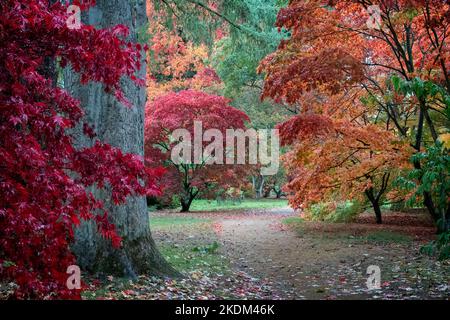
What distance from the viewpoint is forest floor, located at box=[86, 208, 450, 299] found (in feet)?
18.8

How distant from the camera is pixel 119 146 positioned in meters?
6.05

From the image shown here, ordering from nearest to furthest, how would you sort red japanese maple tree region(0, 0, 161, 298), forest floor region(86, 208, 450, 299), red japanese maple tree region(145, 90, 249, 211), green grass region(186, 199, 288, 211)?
red japanese maple tree region(0, 0, 161, 298), forest floor region(86, 208, 450, 299), red japanese maple tree region(145, 90, 249, 211), green grass region(186, 199, 288, 211)

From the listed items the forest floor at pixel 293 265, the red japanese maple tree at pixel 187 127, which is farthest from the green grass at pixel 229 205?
the forest floor at pixel 293 265

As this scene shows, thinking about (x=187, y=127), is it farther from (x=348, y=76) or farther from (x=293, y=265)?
(x=293, y=265)

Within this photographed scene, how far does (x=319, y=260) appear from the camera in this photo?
Result: 8602 mm

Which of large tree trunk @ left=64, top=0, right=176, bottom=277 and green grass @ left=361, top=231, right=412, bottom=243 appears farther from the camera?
green grass @ left=361, top=231, right=412, bottom=243

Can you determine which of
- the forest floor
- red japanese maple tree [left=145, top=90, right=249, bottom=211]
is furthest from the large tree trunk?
red japanese maple tree [left=145, top=90, right=249, bottom=211]

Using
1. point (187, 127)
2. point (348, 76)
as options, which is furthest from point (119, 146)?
point (187, 127)

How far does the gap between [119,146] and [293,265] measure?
4071 millimetres

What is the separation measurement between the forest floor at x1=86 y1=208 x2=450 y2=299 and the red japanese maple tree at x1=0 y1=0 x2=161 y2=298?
1799mm

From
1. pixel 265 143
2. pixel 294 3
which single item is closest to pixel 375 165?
pixel 294 3

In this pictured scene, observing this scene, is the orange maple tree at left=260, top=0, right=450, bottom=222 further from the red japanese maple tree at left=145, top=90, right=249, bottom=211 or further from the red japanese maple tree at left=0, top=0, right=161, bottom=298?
the red japanese maple tree at left=145, top=90, right=249, bottom=211

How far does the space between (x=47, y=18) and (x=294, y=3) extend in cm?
663
